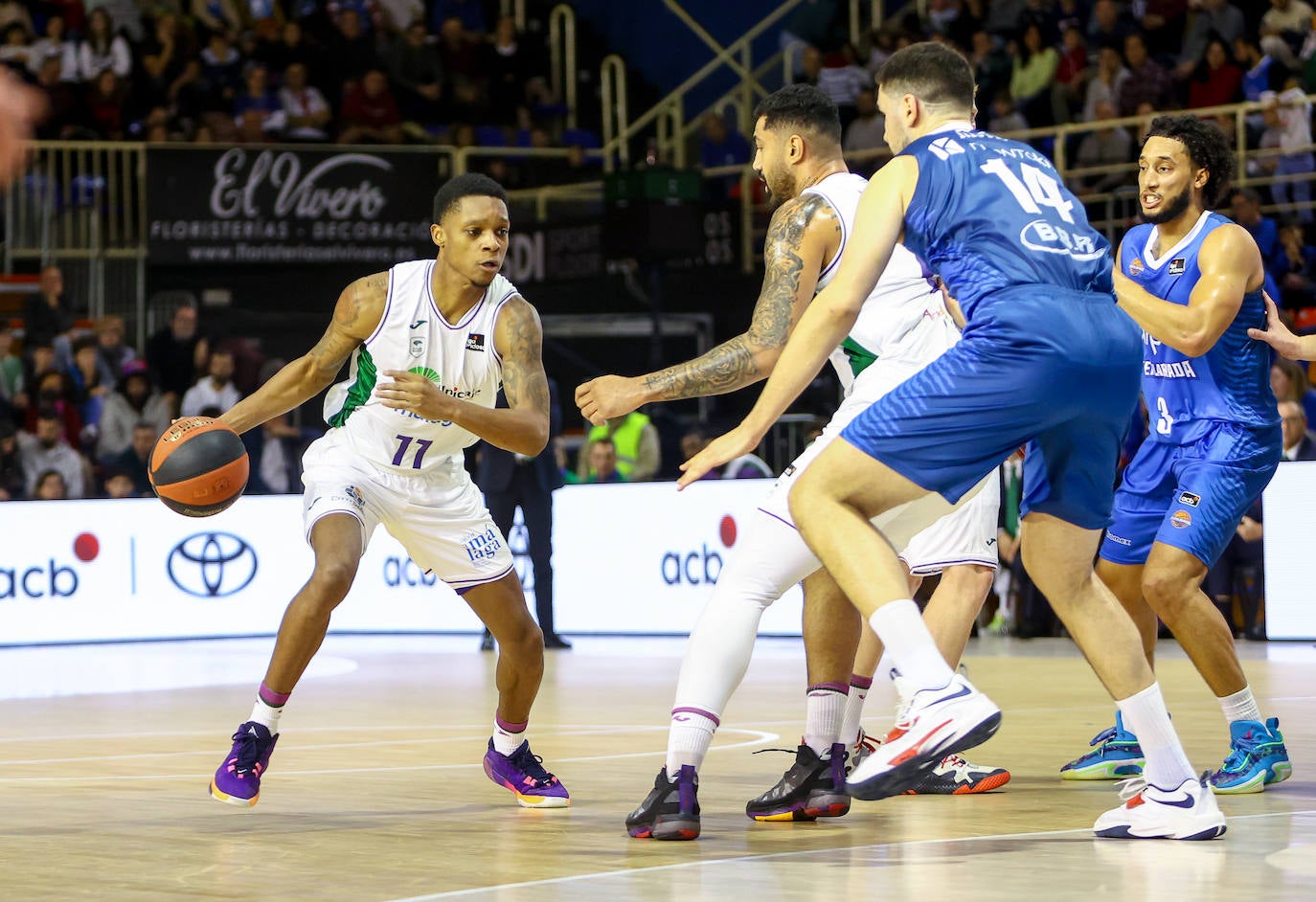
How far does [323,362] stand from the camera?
652cm

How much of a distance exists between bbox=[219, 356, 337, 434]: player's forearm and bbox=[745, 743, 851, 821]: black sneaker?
2.08 metres

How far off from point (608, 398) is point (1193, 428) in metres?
2.61

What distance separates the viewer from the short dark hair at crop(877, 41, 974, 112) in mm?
5191

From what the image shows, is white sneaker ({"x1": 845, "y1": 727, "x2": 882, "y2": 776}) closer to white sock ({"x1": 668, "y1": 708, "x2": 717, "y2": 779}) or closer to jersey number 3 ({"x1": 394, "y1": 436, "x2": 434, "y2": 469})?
white sock ({"x1": 668, "y1": 708, "x2": 717, "y2": 779})

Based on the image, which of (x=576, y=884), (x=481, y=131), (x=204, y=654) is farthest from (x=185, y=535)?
(x=576, y=884)

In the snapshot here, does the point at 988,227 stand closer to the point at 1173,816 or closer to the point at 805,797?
the point at 1173,816

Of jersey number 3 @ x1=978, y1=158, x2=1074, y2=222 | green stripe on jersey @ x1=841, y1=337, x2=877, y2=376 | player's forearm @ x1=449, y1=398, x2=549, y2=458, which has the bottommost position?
player's forearm @ x1=449, y1=398, x2=549, y2=458

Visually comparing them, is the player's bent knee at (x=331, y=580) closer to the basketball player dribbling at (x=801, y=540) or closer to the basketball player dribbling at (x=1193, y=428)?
the basketball player dribbling at (x=801, y=540)

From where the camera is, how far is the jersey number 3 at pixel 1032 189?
498cm

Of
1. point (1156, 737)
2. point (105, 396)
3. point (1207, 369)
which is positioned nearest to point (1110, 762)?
point (1207, 369)

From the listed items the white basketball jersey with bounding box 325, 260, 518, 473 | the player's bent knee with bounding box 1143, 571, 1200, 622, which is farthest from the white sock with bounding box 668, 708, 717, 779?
the player's bent knee with bounding box 1143, 571, 1200, 622

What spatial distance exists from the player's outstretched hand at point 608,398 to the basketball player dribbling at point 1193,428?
1972 mm

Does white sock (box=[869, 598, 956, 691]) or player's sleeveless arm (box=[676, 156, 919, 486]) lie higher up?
player's sleeveless arm (box=[676, 156, 919, 486])

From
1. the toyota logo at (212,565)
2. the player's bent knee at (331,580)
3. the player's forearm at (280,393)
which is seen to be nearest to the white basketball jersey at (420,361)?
the player's forearm at (280,393)
